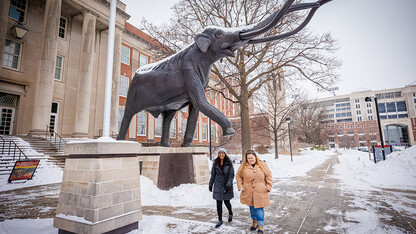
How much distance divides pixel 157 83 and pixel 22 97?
58.3ft

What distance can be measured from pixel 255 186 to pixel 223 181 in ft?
2.19

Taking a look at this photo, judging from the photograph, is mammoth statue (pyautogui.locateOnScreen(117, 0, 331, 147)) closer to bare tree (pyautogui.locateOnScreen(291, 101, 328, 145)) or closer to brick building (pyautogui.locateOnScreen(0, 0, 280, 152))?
brick building (pyautogui.locateOnScreen(0, 0, 280, 152))

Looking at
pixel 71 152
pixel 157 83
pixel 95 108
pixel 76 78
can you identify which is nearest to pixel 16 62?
pixel 76 78

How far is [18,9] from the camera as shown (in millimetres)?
17453

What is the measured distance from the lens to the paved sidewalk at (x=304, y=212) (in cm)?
344

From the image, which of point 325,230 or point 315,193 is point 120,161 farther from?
point 315,193

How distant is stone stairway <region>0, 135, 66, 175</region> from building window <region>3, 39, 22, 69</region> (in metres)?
6.55

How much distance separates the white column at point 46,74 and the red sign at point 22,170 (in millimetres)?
8052

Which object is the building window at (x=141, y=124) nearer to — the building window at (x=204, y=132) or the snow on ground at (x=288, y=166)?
the building window at (x=204, y=132)

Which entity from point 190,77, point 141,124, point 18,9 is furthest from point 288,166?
point 18,9

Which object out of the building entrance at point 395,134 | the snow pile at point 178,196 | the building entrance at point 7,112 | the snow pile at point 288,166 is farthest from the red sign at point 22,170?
the building entrance at point 395,134

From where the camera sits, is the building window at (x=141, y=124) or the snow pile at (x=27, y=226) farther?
the building window at (x=141, y=124)

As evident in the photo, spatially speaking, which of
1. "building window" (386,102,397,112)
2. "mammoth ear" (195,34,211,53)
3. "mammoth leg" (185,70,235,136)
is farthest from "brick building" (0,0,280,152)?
"building window" (386,102,397,112)

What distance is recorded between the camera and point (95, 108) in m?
20.9
